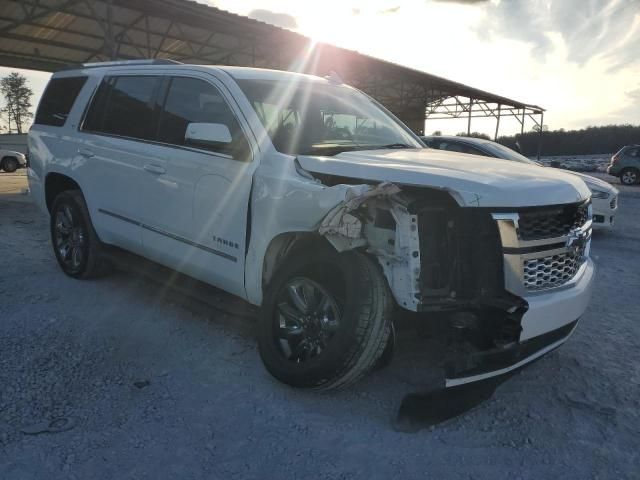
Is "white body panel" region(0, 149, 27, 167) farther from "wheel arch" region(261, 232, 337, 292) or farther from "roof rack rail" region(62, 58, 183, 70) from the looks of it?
"wheel arch" region(261, 232, 337, 292)

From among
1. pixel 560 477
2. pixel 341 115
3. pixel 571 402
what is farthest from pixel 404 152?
pixel 560 477

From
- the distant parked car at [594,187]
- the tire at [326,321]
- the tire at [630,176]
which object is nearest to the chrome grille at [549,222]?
the tire at [326,321]

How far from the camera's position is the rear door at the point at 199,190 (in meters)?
3.29

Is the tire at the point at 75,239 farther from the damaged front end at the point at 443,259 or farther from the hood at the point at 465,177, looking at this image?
the damaged front end at the point at 443,259

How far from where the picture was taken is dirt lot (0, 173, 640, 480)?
92.3 inches

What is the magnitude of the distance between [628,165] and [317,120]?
20619 mm

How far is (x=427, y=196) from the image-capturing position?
264cm

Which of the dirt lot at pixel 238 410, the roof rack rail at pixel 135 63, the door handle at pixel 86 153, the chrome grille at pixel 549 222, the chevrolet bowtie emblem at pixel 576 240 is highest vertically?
the roof rack rail at pixel 135 63

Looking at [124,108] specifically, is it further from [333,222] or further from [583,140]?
[583,140]

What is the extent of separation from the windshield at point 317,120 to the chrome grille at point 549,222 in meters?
1.24

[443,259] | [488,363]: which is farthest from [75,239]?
[488,363]

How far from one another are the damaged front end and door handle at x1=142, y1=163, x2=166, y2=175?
1.62 m

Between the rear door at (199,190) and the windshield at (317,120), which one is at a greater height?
the windshield at (317,120)

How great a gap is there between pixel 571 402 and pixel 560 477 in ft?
2.52
